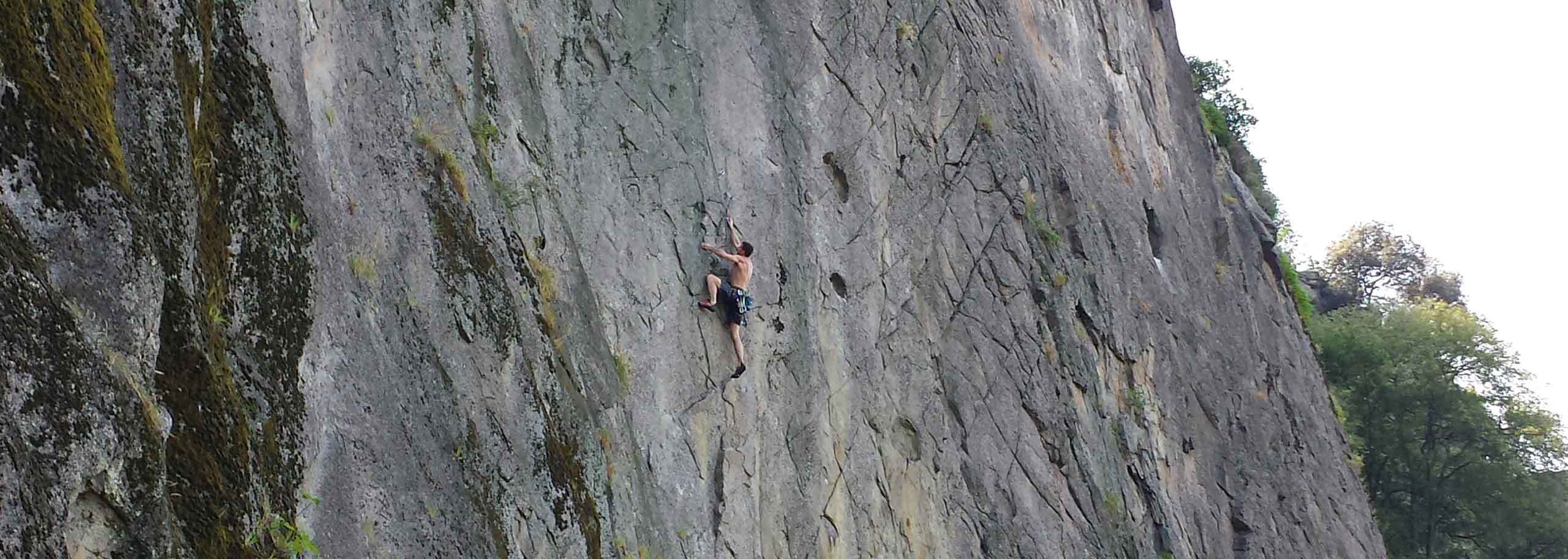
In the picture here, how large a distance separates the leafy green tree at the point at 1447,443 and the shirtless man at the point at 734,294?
93.6ft

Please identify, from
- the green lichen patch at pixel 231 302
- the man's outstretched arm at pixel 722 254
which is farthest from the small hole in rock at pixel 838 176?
the green lichen patch at pixel 231 302

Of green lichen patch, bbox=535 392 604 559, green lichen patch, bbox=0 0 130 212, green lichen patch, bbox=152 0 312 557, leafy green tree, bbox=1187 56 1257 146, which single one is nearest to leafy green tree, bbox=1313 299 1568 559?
leafy green tree, bbox=1187 56 1257 146

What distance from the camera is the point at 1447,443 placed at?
38.1 meters

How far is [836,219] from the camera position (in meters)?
15.1

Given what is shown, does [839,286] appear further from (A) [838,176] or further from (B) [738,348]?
(B) [738,348]

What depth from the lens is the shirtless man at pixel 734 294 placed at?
13.0m

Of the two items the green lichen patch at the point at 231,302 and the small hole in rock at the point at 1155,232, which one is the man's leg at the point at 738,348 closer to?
the green lichen patch at the point at 231,302

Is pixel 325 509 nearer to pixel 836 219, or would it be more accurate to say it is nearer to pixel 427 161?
pixel 427 161

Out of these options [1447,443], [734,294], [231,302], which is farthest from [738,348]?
[1447,443]

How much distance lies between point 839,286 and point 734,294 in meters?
2.25

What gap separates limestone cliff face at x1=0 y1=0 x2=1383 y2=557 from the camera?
5.05 m

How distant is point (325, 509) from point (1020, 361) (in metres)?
11.8

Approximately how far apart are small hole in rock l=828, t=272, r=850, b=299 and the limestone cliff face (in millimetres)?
116

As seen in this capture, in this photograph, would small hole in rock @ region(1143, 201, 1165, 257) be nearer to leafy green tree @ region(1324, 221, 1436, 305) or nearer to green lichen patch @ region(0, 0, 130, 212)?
green lichen patch @ region(0, 0, 130, 212)
